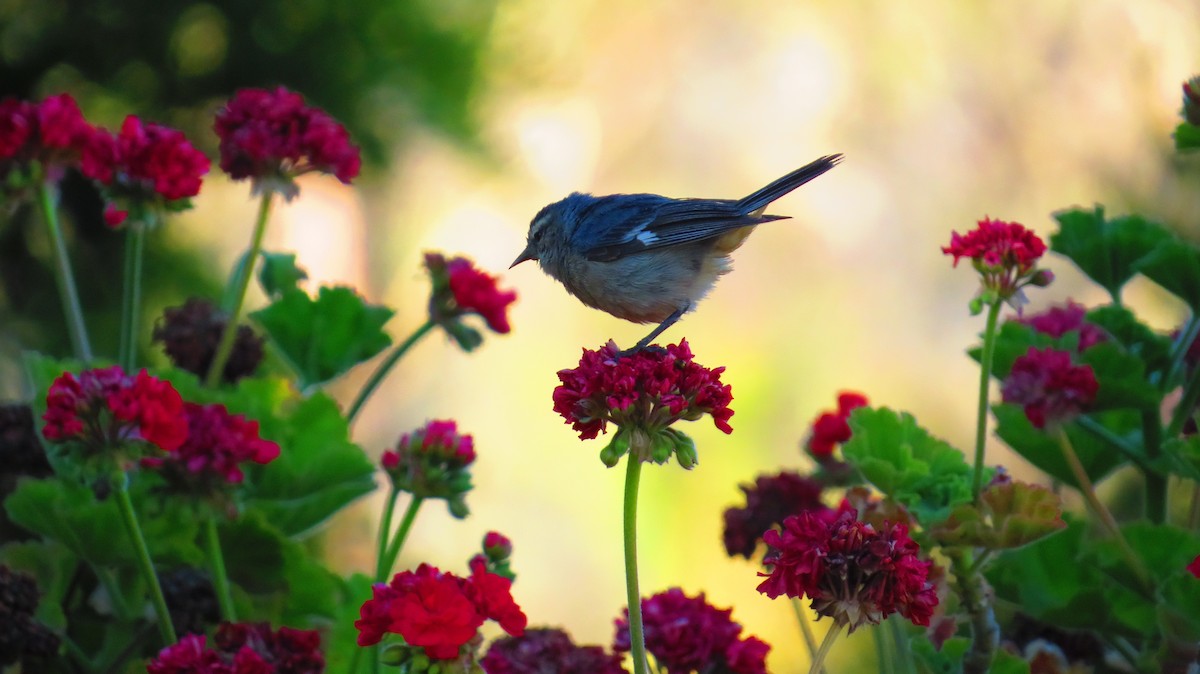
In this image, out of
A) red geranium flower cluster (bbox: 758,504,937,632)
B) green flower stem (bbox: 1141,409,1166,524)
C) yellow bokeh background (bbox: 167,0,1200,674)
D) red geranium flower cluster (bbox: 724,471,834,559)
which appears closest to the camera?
red geranium flower cluster (bbox: 758,504,937,632)

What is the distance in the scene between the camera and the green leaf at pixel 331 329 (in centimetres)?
187

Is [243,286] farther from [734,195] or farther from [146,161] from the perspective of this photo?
[734,195]

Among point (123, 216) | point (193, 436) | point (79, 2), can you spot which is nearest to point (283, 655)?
point (193, 436)

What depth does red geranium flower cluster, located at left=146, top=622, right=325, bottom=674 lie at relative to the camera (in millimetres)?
1207

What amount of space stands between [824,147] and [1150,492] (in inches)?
157

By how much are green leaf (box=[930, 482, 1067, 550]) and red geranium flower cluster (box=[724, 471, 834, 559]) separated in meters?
0.41

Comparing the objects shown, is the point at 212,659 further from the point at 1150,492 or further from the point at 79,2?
the point at 79,2

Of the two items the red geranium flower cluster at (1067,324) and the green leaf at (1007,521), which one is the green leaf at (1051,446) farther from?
the green leaf at (1007,521)

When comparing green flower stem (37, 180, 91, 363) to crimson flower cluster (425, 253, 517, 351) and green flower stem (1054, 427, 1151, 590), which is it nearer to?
crimson flower cluster (425, 253, 517, 351)

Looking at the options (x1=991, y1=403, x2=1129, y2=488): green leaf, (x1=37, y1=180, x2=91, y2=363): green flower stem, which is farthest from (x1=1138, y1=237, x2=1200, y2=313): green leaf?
(x1=37, y1=180, x2=91, y2=363): green flower stem

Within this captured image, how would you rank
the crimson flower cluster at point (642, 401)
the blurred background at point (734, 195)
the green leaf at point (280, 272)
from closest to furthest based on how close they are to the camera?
the crimson flower cluster at point (642, 401) < the green leaf at point (280, 272) < the blurred background at point (734, 195)

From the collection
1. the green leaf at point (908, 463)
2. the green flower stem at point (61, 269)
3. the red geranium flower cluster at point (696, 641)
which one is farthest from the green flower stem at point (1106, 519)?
the green flower stem at point (61, 269)

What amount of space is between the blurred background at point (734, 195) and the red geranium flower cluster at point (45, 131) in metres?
1.74

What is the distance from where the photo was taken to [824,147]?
18.1 ft
